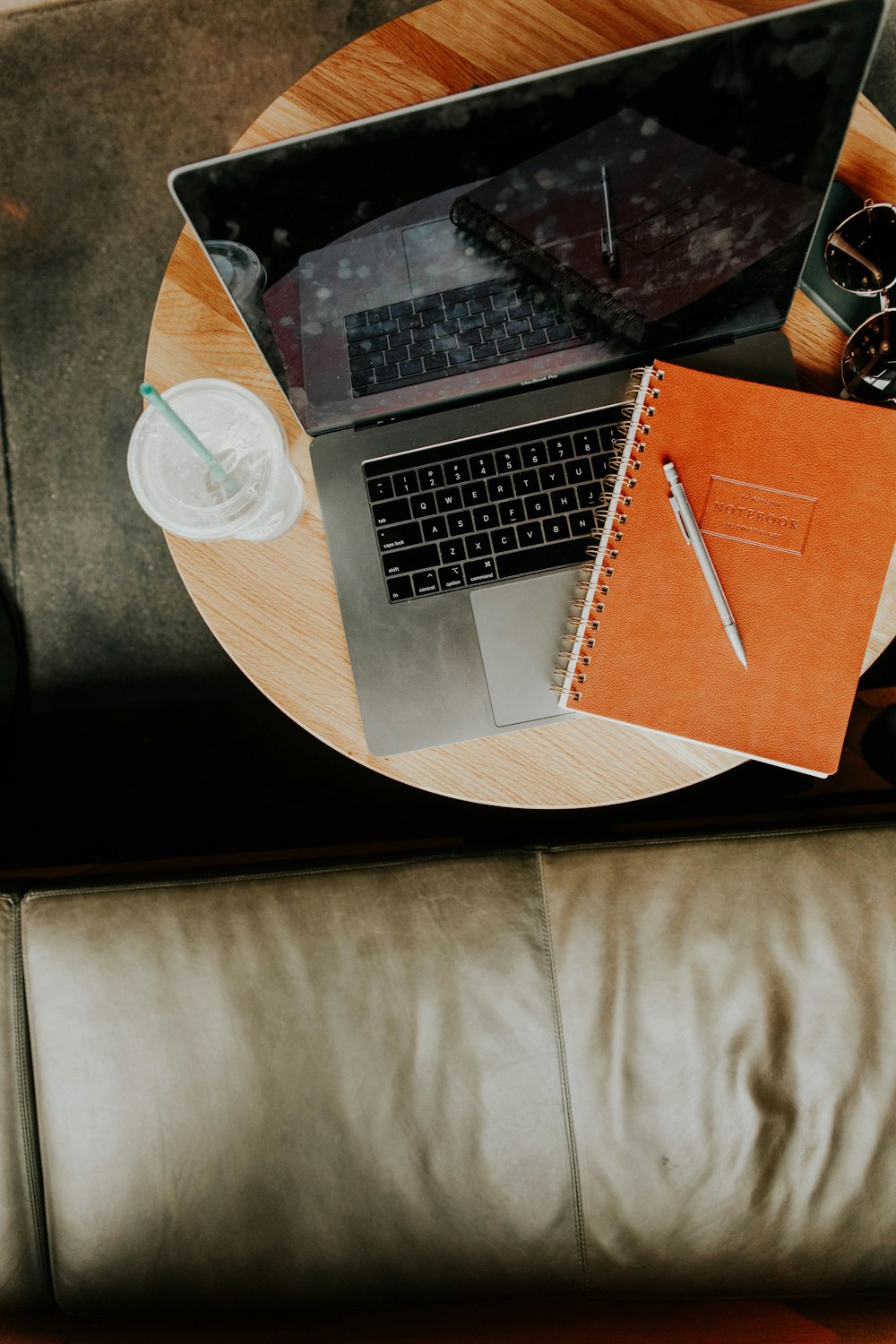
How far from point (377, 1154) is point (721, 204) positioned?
3.40ft

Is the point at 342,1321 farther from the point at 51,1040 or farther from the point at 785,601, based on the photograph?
the point at 785,601

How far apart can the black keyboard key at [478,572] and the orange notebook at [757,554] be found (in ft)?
0.44

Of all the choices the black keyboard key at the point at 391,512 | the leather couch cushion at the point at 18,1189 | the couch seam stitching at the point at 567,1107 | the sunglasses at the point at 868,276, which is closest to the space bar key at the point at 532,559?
the black keyboard key at the point at 391,512

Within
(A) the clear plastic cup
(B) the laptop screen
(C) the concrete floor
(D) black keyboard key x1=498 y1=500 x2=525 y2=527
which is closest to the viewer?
(B) the laptop screen

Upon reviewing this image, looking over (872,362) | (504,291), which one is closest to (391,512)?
(504,291)

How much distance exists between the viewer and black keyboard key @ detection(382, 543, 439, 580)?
2.95ft

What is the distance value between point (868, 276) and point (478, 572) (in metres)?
0.47

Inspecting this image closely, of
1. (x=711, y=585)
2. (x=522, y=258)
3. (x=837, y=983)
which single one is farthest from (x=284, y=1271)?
(x=522, y=258)

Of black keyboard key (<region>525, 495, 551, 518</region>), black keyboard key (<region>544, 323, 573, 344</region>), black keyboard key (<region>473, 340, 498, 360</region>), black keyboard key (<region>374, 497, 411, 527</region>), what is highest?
black keyboard key (<region>544, 323, 573, 344</region>)

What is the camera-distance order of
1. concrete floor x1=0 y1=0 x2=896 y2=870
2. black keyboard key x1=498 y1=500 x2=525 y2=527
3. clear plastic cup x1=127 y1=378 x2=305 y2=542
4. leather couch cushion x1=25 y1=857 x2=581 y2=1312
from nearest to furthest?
clear plastic cup x1=127 y1=378 x2=305 y2=542
black keyboard key x1=498 y1=500 x2=525 y2=527
leather couch cushion x1=25 y1=857 x2=581 y2=1312
concrete floor x1=0 y1=0 x2=896 y2=870

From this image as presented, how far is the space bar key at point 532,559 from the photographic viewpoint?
2.92ft

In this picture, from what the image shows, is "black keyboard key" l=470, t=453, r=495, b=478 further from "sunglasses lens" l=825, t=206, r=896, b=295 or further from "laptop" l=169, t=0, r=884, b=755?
"sunglasses lens" l=825, t=206, r=896, b=295

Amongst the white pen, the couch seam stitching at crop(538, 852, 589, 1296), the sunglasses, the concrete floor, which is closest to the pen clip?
the white pen

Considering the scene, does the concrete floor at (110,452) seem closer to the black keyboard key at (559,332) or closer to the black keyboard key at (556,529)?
the black keyboard key at (556,529)
